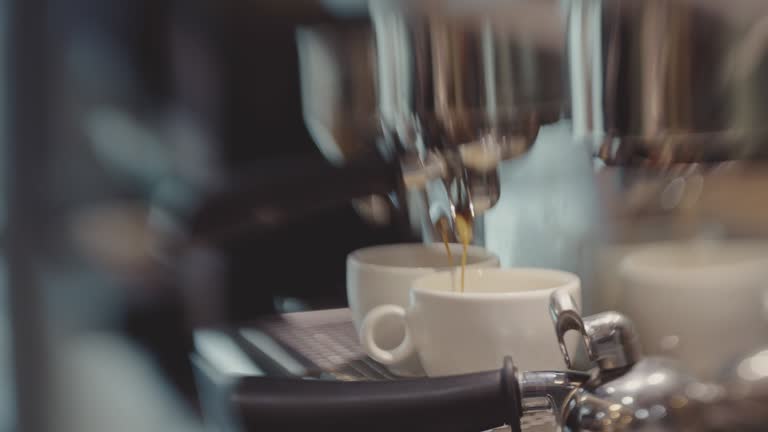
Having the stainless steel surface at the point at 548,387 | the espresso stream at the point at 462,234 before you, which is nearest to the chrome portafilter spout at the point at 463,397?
the stainless steel surface at the point at 548,387

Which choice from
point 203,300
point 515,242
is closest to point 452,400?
point 515,242

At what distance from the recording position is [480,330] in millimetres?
344

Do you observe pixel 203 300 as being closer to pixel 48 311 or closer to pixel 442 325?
pixel 48 311

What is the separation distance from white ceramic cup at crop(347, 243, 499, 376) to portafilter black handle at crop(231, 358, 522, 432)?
0.10 metres

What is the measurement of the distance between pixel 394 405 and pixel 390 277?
0.48ft

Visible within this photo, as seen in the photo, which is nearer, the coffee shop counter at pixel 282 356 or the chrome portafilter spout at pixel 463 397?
the chrome portafilter spout at pixel 463 397

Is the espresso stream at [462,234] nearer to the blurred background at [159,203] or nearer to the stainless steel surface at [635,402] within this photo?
the blurred background at [159,203]

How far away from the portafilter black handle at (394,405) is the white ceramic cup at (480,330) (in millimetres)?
56

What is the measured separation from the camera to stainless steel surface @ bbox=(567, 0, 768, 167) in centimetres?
26

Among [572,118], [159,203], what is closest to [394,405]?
[572,118]

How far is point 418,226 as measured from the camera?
535 mm

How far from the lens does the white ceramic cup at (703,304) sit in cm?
31

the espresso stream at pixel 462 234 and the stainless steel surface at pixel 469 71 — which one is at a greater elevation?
the stainless steel surface at pixel 469 71

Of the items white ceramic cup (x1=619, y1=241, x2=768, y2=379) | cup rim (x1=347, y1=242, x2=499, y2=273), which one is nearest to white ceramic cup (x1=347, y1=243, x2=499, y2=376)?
cup rim (x1=347, y1=242, x2=499, y2=273)
